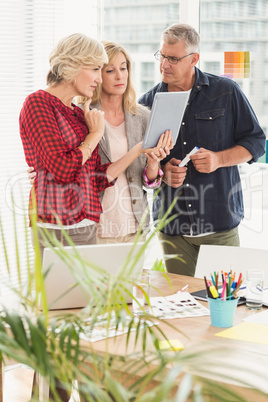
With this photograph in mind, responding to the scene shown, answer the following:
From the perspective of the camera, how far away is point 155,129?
2.74 meters

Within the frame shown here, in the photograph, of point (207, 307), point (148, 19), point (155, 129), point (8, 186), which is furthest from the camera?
point (148, 19)

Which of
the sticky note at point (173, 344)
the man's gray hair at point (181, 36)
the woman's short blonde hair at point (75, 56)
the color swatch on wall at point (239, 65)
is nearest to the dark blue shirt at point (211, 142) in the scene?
the man's gray hair at point (181, 36)

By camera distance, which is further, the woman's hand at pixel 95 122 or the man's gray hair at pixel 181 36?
the man's gray hair at pixel 181 36

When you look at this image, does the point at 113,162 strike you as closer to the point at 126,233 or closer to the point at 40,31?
the point at 126,233

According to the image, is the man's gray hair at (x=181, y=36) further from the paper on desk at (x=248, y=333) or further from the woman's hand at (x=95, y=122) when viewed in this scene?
the paper on desk at (x=248, y=333)

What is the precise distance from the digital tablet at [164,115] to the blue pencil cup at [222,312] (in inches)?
43.1

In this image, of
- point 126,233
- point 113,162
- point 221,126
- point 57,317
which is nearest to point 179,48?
point 221,126

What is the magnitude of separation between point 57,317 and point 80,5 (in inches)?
142

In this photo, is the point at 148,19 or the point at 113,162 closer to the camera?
the point at 113,162

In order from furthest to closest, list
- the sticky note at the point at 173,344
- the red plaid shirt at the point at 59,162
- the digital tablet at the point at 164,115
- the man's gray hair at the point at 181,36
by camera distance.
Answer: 1. the man's gray hair at the point at 181,36
2. the digital tablet at the point at 164,115
3. the red plaid shirt at the point at 59,162
4. the sticky note at the point at 173,344

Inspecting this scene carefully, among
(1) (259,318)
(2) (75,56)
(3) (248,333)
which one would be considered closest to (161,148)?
(2) (75,56)

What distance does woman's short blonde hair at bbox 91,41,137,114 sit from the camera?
2.79 meters

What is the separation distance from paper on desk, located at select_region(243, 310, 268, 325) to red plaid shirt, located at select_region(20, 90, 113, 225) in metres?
0.97

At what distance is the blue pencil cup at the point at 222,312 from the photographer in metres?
1.83
